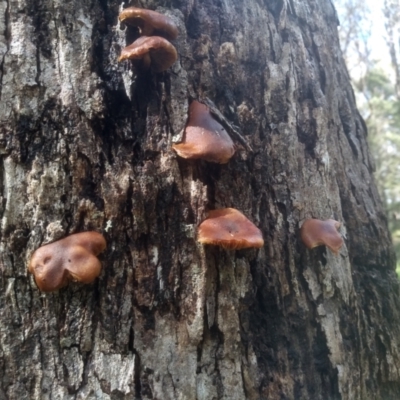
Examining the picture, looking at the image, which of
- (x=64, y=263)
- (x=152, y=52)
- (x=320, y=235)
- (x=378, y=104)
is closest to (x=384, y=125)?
(x=378, y=104)

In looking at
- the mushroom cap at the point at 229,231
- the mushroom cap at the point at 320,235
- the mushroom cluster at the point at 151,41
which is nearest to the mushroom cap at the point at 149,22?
the mushroom cluster at the point at 151,41

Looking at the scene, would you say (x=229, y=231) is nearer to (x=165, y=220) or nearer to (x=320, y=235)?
(x=165, y=220)

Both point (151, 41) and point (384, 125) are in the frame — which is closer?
point (151, 41)

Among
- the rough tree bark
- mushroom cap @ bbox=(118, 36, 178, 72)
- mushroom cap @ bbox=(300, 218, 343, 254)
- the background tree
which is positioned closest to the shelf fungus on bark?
the rough tree bark

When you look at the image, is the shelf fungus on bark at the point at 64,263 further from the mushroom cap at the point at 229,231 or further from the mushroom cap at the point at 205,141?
the mushroom cap at the point at 205,141

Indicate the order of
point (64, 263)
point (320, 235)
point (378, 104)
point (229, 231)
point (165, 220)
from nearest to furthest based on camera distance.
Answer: point (64, 263) < point (229, 231) < point (165, 220) < point (320, 235) < point (378, 104)

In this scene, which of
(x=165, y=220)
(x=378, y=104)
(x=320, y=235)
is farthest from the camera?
(x=378, y=104)
